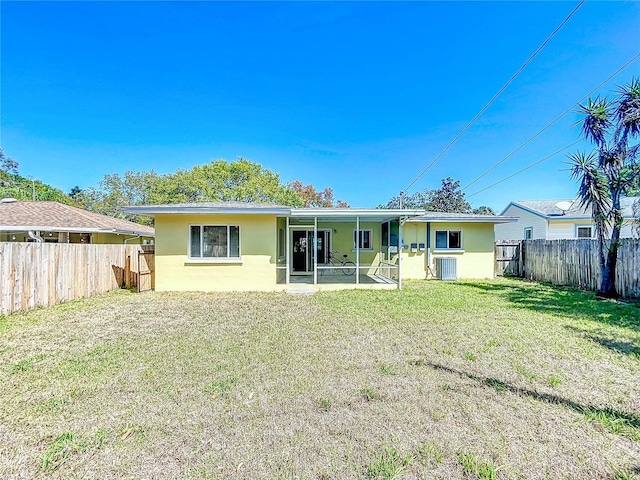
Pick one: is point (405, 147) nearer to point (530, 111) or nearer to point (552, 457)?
point (530, 111)

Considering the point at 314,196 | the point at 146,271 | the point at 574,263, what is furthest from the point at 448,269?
the point at 314,196

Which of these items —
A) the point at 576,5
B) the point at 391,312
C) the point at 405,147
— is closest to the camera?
the point at 391,312

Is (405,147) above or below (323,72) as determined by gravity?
below

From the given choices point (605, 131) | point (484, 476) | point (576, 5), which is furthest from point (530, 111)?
point (484, 476)

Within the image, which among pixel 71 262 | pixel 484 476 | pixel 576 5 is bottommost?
pixel 484 476

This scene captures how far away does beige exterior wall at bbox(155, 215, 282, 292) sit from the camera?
1031cm

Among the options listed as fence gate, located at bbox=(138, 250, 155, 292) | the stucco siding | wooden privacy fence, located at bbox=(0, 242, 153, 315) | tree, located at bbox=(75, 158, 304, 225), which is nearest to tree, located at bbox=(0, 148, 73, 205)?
tree, located at bbox=(75, 158, 304, 225)

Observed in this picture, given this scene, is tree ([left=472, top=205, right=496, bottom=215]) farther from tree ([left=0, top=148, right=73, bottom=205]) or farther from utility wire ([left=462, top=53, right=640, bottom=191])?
tree ([left=0, top=148, right=73, bottom=205])

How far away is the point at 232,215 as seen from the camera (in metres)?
10.3

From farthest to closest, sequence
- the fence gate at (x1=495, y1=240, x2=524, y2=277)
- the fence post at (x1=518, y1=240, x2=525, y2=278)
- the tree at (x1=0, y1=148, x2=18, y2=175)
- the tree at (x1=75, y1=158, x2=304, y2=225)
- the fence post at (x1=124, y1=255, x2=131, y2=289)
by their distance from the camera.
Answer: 1. the tree at (x1=0, y1=148, x2=18, y2=175)
2. the tree at (x1=75, y1=158, x2=304, y2=225)
3. the fence gate at (x1=495, y1=240, x2=524, y2=277)
4. the fence post at (x1=518, y1=240, x2=525, y2=278)
5. the fence post at (x1=124, y1=255, x2=131, y2=289)

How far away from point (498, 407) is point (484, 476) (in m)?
1.10

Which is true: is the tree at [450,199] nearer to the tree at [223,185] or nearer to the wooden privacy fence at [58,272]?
the tree at [223,185]

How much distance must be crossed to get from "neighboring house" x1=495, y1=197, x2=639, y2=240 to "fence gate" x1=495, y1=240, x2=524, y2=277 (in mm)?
3486

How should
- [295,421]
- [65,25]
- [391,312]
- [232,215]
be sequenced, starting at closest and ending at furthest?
[295,421] < [391,312] < [232,215] < [65,25]
